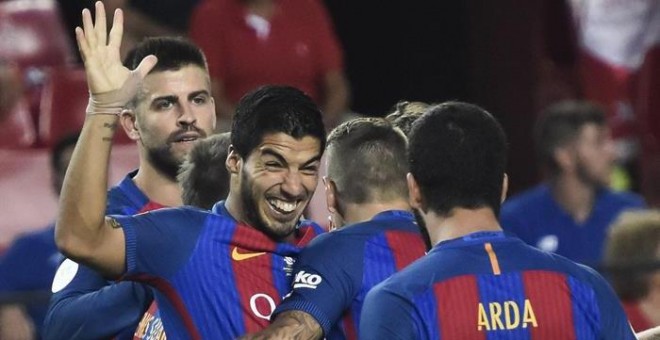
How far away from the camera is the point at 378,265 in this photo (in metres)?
4.47

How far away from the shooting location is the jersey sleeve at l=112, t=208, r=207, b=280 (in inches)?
168

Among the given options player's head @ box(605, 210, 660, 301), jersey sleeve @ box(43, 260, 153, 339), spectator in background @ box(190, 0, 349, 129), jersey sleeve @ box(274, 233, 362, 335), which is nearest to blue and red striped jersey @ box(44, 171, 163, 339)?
jersey sleeve @ box(43, 260, 153, 339)

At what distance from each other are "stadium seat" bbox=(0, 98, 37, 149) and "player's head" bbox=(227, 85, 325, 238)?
13.7ft

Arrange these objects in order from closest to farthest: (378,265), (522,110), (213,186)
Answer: (378,265), (213,186), (522,110)

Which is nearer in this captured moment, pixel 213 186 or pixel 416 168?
pixel 416 168

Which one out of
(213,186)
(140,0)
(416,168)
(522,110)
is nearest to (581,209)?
(522,110)

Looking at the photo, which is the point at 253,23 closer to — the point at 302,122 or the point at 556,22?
the point at 556,22

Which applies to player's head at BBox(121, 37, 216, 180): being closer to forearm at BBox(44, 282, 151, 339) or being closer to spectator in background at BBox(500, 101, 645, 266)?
forearm at BBox(44, 282, 151, 339)

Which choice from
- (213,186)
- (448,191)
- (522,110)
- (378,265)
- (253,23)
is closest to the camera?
(448,191)

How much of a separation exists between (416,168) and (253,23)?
4.24 m

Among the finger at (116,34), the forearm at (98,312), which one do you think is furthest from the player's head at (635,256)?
the finger at (116,34)

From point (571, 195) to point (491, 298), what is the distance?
4.64 metres

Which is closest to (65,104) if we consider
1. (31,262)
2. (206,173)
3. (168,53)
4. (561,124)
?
(31,262)

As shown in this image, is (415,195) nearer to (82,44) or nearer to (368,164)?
(368,164)
